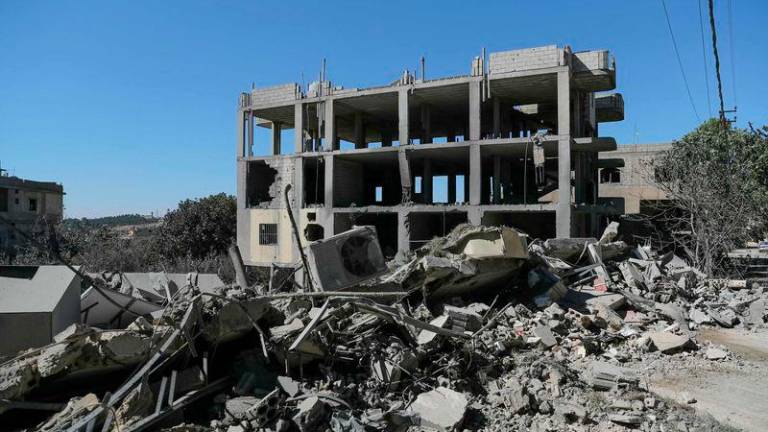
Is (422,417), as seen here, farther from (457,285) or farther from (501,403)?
(457,285)

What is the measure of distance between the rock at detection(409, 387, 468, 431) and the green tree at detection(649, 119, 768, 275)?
1310 centimetres

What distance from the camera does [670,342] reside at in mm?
8203

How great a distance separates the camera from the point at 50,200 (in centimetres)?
3756

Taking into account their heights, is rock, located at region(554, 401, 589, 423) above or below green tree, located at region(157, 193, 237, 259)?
below

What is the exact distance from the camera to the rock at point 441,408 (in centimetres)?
544

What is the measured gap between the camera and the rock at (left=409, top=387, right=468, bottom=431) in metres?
5.44

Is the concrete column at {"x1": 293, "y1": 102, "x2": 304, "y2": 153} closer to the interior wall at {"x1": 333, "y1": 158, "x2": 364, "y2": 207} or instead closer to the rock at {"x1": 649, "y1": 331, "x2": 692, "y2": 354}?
the interior wall at {"x1": 333, "y1": 158, "x2": 364, "y2": 207}

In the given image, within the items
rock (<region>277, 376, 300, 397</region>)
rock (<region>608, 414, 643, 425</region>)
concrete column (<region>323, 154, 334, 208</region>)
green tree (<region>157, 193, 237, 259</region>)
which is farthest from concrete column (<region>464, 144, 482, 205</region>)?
green tree (<region>157, 193, 237, 259</region>)

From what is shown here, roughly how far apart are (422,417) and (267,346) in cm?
193

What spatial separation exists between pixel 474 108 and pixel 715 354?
42.7ft

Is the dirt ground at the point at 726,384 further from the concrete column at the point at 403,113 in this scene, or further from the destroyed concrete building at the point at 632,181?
the destroyed concrete building at the point at 632,181

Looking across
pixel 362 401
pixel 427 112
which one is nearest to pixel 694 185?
pixel 427 112

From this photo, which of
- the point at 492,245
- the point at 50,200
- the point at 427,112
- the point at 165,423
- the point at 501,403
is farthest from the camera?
the point at 50,200

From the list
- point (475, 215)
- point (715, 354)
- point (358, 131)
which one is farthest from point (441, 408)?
point (358, 131)
